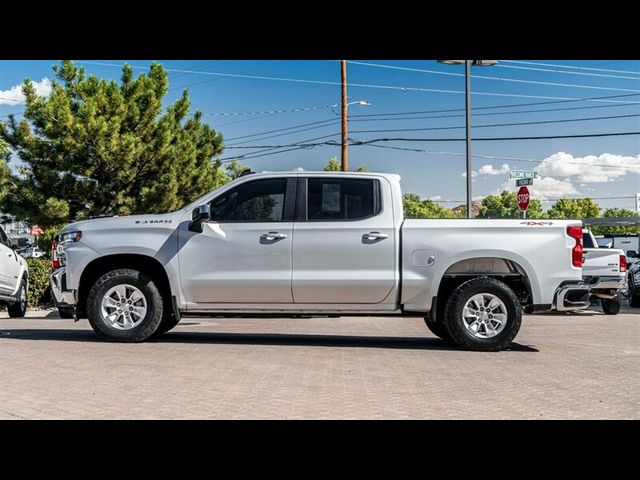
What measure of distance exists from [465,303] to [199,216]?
11.1 ft

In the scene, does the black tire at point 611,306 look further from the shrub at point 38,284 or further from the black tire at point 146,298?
the shrub at point 38,284

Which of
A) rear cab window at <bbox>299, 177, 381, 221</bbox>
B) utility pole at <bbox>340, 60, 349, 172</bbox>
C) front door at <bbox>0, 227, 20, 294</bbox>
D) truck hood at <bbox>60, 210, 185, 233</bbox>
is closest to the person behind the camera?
rear cab window at <bbox>299, 177, 381, 221</bbox>

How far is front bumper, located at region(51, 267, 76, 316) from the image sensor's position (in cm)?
985

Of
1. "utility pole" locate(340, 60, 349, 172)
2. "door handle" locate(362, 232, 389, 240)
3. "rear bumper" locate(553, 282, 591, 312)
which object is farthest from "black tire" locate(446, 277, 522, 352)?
"utility pole" locate(340, 60, 349, 172)

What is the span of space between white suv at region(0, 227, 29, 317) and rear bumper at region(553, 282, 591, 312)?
10097 mm

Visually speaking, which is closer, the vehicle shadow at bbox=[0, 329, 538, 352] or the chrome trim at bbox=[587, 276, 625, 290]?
the vehicle shadow at bbox=[0, 329, 538, 352]

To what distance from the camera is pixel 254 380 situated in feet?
24.1

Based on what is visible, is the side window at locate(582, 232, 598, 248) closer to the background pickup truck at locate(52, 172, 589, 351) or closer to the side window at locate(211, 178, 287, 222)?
the background pickup truck at locate(52, 172, 589, 351)

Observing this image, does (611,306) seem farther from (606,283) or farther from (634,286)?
(634,286)

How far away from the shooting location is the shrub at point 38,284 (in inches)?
A: 695
